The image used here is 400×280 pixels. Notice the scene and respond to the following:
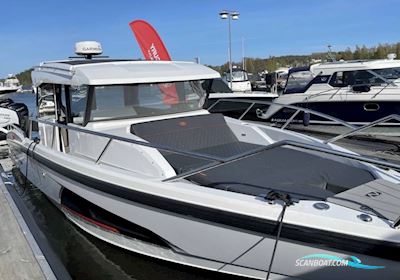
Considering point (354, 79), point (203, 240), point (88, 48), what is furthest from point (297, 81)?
point (203, 240)

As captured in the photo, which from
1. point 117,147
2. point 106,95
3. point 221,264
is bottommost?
point 221,264

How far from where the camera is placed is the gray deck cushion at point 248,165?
11.4 ft

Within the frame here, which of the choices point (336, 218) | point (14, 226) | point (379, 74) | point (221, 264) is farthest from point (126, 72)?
point (379, 74)

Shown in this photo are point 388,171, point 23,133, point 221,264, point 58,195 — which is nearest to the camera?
point 221,264

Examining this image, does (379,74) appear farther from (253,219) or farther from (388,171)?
(253,219)

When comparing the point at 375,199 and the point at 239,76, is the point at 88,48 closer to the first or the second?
the point at 375,199

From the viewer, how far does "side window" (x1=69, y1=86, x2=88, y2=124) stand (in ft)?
15.2

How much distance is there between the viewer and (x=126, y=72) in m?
4.73

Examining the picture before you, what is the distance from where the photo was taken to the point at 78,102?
4832 mm

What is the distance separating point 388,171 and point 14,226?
3.58 meters

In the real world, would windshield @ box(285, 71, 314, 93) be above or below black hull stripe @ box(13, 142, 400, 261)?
above

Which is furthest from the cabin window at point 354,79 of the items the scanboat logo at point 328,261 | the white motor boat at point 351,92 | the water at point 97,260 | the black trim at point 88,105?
the scanboat logo at point 328,261

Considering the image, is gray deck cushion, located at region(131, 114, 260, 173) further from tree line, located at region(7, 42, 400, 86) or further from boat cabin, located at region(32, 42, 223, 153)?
tree line, located at region(7, 42, 400, 86)

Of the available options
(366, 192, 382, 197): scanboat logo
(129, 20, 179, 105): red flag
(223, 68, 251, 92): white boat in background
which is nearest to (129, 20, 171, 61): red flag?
(129, 20, 179, 105): red flag
